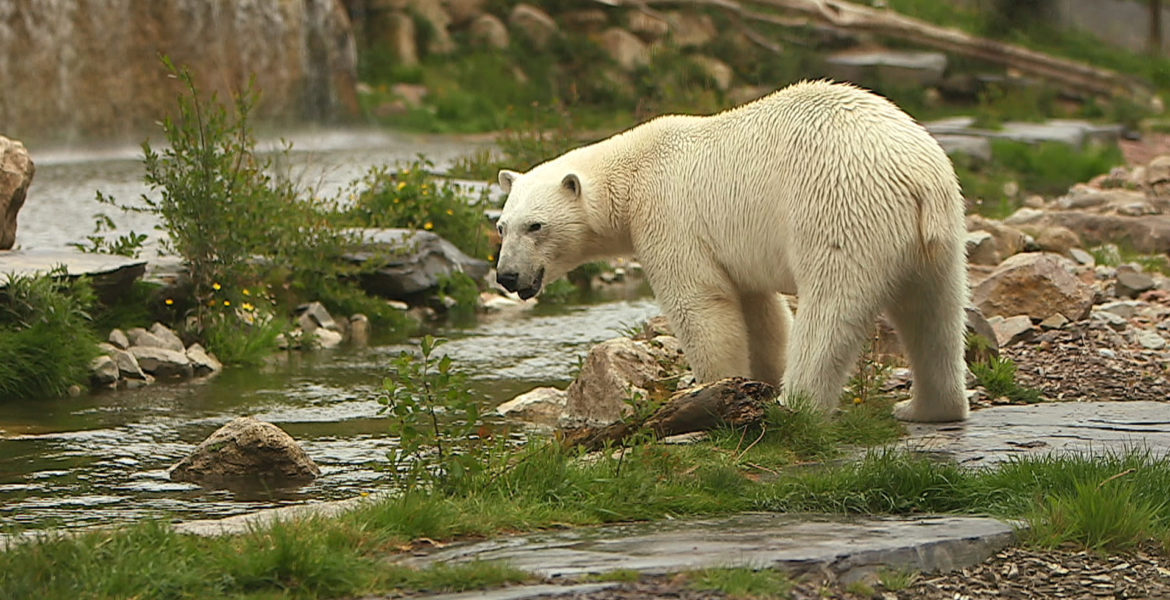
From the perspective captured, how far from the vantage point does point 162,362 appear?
9.47 m

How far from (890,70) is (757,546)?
24.6 meters

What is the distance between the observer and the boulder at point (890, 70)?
27500mm

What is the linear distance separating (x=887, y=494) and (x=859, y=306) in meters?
1.09

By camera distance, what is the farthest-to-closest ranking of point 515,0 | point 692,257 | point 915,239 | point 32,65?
point 515,0
point 32,65
point 692,257
point 915,239

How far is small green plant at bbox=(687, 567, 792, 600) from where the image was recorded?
3768 millimetres

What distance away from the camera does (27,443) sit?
7.31 m

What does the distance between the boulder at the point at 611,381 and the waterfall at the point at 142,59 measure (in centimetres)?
1202

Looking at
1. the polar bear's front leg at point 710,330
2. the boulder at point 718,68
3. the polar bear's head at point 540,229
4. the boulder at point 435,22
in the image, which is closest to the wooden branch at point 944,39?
the boulder at point 718,68

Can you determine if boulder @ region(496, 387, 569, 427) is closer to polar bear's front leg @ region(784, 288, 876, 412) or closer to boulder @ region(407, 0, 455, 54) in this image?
polar bear's front leg @ region(784, 288, 876, 412)

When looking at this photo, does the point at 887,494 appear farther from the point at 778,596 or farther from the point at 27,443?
the point at 27,443

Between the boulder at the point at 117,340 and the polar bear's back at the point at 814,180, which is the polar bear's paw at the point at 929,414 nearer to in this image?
the polar bear's back at the point at 814,180

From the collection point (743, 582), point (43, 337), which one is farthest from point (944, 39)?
point (743, 582)

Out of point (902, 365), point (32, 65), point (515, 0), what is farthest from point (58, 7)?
point (902, 365)

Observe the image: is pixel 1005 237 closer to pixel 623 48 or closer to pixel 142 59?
pixel 142 59
